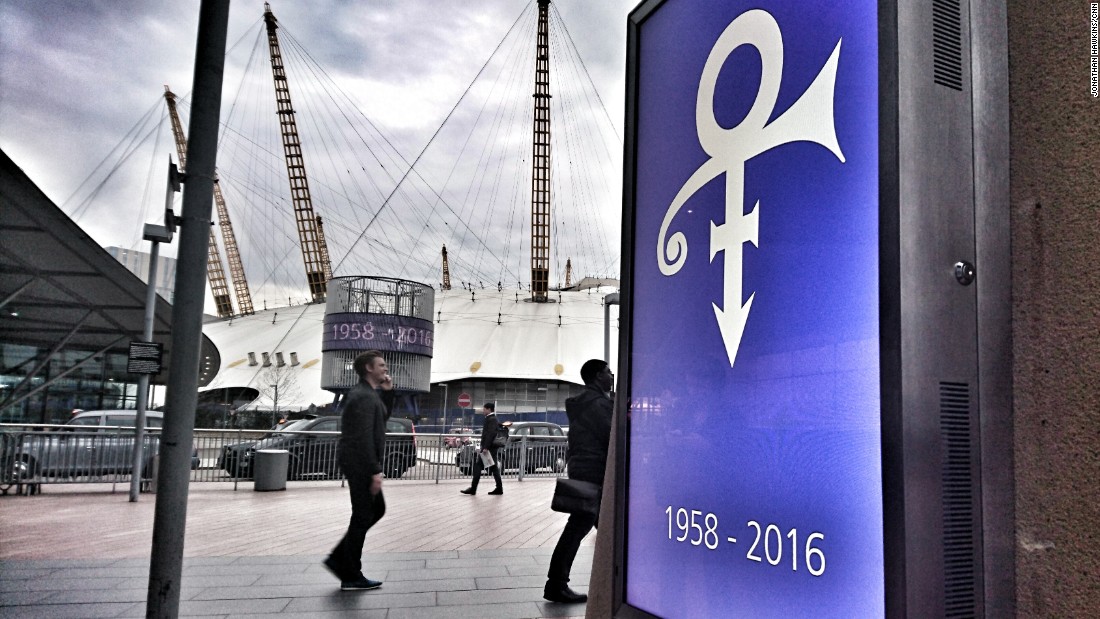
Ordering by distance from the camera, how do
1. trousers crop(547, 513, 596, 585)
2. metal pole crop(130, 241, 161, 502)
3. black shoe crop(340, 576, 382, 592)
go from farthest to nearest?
1. metal pole crop(130, 241, 161, 502)
2. black shoe crop(340, 576, 382, 592)
3. trousers crop(547, 513, 596, 585)

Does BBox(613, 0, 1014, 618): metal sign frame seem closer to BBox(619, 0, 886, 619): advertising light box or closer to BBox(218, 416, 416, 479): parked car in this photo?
BBox(619, 0, 886, 619): advertising light box

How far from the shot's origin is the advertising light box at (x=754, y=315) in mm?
1300

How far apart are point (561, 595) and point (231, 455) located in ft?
33.4

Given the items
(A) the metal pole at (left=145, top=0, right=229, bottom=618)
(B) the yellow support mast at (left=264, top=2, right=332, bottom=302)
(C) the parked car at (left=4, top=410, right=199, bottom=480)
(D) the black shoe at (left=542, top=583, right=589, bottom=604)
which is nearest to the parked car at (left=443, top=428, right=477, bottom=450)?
(C) the parked car at (left=4, top=410, right=199, bottom=480)

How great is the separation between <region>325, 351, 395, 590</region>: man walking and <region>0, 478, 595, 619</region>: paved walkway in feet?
0.57

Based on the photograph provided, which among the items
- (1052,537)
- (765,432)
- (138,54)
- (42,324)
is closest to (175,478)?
(765,432)

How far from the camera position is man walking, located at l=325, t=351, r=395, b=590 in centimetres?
525

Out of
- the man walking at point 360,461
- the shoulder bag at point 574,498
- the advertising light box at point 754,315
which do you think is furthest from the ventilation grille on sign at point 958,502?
→ the man walking at point 360,461

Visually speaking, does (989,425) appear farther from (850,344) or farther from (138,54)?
(138,54)

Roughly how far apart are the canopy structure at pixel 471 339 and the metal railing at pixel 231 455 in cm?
1581

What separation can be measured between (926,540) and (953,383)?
0.24 meters

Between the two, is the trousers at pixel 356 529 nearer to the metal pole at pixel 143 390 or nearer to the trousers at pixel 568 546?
the trousers at pixel 568 546

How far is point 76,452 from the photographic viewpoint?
11695 mm

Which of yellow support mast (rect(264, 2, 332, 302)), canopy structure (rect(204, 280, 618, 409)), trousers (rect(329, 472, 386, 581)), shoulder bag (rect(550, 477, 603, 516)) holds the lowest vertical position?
trousers (rect(329, 472, 386, 581))
